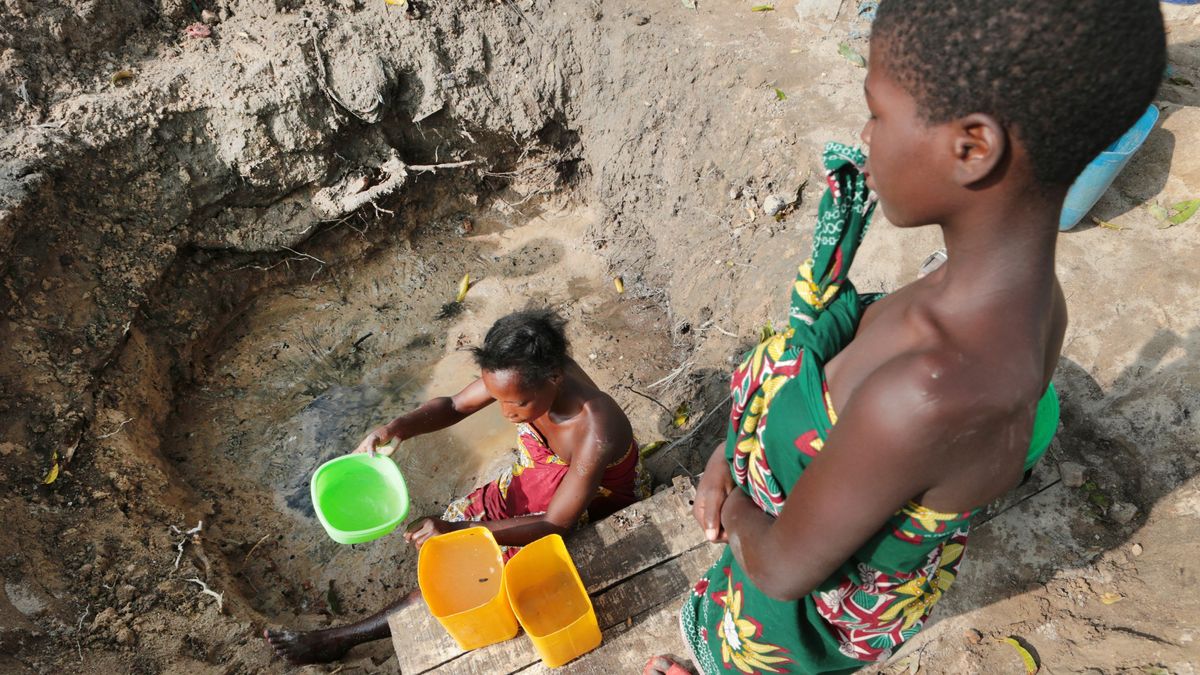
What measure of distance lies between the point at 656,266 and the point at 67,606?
3660 millimetres

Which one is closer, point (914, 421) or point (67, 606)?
point (914, 421)

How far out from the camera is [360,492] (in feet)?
9.23

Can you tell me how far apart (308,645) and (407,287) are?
2.52 m

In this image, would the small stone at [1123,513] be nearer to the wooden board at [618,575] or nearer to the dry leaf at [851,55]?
the wooden board at [618,575]

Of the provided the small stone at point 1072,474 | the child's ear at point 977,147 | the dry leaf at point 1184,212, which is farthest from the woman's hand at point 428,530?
the dry leaf at point 1184,212

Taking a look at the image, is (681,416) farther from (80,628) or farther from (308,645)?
(80,628)

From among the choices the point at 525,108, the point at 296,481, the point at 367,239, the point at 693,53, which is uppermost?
the point at 693,53

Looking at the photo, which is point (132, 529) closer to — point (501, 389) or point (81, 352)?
point (81, 352)

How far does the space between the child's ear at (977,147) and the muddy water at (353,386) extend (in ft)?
11.2

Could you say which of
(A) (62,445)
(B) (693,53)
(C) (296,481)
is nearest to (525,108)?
(B) (693,53)

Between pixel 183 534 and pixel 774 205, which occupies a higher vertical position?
pixel 774 205

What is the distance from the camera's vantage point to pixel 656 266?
15.2ft

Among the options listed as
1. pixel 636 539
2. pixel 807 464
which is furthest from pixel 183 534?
pixel 807 464

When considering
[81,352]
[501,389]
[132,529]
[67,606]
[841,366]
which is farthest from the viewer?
[81,352]
